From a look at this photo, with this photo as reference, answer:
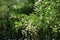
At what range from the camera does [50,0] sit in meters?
19.3

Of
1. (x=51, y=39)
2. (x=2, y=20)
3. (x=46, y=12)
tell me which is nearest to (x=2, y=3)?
(x=2, y=20)

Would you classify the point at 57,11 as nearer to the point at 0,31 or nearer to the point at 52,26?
the point at 52,26

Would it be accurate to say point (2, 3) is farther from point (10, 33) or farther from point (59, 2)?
point (59, 2)

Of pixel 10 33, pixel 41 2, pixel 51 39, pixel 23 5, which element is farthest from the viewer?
pixel 10 33

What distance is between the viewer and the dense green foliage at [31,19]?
1922cm

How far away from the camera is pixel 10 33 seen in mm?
28156

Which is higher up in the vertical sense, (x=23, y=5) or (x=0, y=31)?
(x=23, y=5)

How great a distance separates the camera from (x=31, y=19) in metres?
21.0

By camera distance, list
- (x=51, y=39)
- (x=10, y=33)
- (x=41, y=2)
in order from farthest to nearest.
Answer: (x=10, y=33), (x=51, y=39), (x=41, y=2)

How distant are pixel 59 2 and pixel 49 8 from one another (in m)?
0.83

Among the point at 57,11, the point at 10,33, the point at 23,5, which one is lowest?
the point at 10,33

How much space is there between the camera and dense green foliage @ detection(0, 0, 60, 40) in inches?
757

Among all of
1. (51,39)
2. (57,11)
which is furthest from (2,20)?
(57,11)

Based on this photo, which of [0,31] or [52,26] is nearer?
[52,26]
